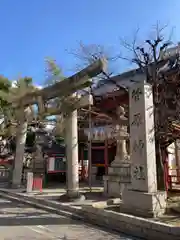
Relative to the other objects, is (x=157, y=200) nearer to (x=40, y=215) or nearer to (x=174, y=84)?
(x=40, y=215)

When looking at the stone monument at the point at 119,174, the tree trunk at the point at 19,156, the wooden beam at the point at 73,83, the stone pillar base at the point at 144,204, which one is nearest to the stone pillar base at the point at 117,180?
the stone monument at the point at 119,174

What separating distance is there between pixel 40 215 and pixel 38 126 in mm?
16800

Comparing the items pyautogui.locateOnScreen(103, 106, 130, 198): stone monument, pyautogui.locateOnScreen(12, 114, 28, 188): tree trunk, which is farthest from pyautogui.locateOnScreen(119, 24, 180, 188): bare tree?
pyautogui.locateOnScreen(12, 114, 28, 188): tree trunk

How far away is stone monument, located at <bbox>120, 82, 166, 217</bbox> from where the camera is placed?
757 cm

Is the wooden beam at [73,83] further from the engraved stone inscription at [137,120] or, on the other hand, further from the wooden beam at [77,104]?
the engraved stone inscription at [137,120]

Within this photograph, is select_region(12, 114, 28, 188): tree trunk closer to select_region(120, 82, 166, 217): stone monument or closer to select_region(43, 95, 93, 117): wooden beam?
select_region(43, 95, 93, 117): wooden beam

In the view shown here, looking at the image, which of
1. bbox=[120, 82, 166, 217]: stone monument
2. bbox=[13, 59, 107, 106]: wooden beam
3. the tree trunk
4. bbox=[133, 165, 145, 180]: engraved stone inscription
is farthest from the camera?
the tree trunk

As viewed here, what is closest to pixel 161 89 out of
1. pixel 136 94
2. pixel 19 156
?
pixel 136 94

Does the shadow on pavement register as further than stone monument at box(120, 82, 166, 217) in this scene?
Yes

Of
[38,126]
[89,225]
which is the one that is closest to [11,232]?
[89,225]

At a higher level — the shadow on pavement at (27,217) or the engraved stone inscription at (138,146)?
the engraved stone inscription at (138,146)

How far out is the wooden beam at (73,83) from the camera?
9.97 metres

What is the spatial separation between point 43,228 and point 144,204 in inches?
A: 117

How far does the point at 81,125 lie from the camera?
19703mm
